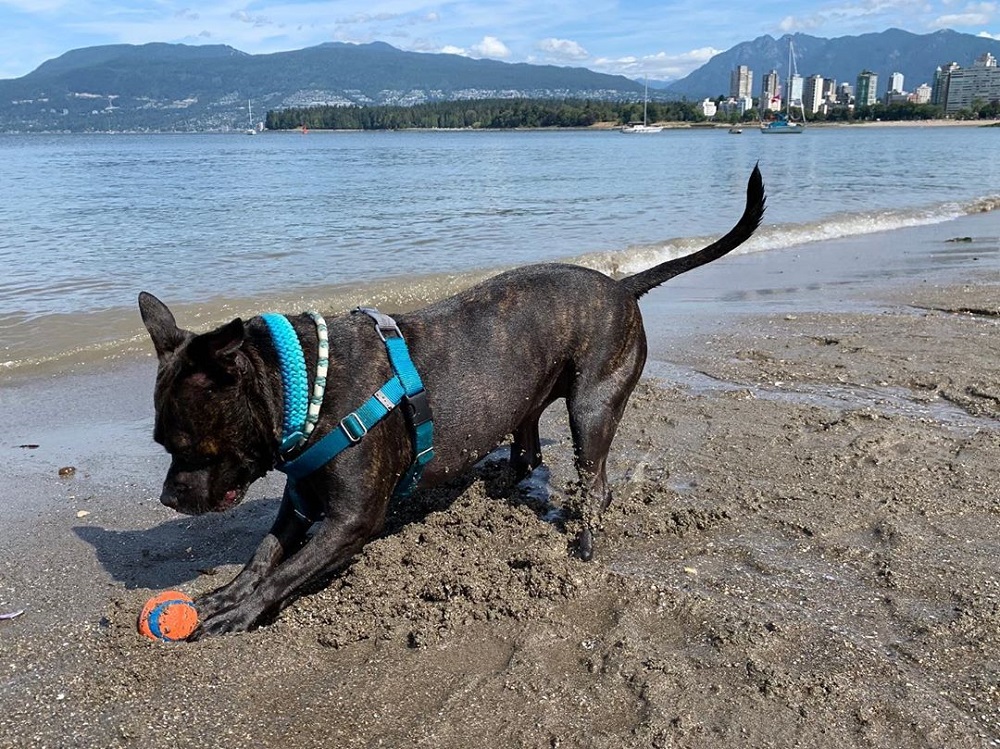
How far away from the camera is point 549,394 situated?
439 centimetres

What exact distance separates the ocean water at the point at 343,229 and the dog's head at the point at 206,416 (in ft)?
17.7

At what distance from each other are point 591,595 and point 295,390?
161cm

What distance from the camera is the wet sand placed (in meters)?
2.85

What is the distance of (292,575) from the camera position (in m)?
3.47

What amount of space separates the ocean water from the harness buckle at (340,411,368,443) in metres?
5.76

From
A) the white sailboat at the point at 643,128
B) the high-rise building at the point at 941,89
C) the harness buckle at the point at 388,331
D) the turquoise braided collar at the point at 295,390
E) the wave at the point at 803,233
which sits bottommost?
the wave at the point at 803,233

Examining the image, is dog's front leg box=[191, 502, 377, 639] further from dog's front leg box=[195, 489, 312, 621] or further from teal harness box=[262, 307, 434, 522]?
teal harness box=[262, 307, 434, 522]

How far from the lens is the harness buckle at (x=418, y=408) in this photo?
3.63 m

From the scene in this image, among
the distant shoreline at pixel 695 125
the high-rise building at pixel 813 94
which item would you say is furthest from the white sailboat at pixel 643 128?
the high-rise building at pixel 813 94

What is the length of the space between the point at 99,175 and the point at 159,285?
1163 inches

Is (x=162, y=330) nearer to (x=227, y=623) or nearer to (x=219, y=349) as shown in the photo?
(x=219, y=349)

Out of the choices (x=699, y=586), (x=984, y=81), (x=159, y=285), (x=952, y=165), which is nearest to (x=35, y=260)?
(x=159, y=285)

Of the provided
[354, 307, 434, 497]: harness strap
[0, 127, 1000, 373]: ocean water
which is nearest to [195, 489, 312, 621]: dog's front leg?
[354, 307, 434, 497]: harness strap

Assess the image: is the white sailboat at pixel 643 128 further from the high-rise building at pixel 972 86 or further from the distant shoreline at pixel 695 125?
the high-rise building at pixel 972 86
